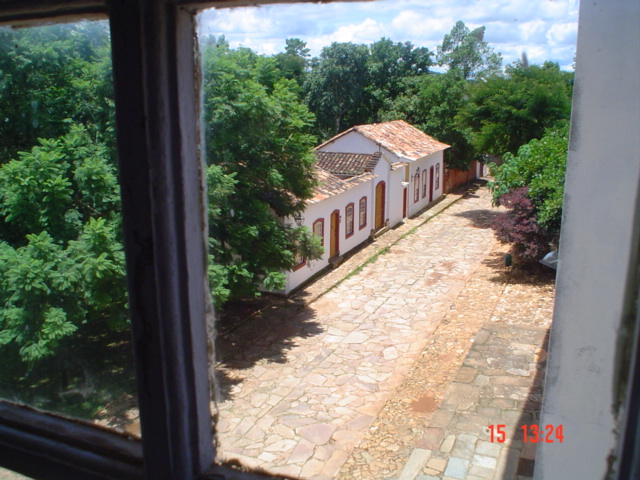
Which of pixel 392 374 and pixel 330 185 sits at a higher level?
pixel 330 185

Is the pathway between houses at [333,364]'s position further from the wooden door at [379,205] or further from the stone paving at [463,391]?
the wooden door at [379,205]

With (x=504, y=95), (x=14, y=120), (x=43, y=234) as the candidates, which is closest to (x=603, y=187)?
(x=14, y=120)

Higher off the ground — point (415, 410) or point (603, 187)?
point (603, 187)

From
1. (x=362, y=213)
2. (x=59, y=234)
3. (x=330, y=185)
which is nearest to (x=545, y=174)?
(x=330, y=185)

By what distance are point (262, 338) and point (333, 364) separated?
60.3 inches

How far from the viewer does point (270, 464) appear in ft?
21.0

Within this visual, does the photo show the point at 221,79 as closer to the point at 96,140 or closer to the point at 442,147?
the point at 96,140

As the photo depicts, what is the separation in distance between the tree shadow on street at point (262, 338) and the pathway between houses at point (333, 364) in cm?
2

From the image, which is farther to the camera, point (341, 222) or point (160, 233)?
point (341, 222)

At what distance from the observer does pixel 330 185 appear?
13.8m

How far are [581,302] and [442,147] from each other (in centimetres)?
2159

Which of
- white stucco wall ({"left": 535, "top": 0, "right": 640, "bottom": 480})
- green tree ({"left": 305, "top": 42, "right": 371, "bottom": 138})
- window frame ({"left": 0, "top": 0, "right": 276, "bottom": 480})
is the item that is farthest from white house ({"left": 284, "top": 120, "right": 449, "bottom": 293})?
white stucco wall ({"left": 535, "top": 0, "right": 640, "bottom": 480})

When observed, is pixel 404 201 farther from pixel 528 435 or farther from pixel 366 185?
pixel 528 435

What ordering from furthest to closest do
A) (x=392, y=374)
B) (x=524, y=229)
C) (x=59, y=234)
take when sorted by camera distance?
(x=524, y=229) → (x=392, y=374) → (x=59, y=234)
